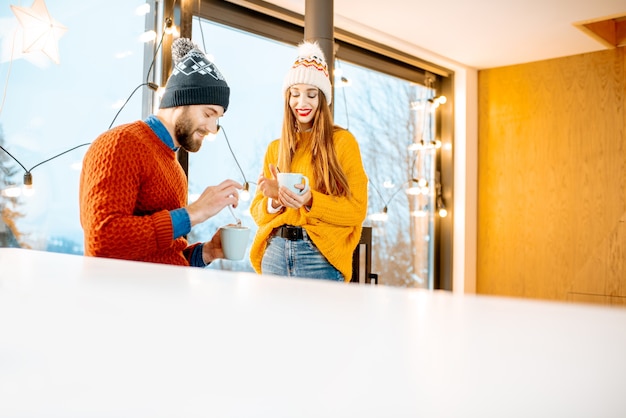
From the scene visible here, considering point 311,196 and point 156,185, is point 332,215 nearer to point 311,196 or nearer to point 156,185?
point 311,196

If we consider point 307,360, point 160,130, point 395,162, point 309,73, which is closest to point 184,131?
point 160,130

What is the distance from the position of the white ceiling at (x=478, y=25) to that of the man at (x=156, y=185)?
1.87 m

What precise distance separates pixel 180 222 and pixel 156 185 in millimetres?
113

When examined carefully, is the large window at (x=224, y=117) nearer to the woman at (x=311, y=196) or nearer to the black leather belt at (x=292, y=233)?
the woman at (x=311, y=196)

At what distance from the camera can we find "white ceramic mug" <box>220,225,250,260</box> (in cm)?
122

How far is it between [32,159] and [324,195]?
1158 millimetres

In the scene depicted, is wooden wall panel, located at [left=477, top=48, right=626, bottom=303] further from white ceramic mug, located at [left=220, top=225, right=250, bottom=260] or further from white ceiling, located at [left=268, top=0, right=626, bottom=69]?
white ceramic mug, located at [left=220, top=225, right=250, bottom=260]

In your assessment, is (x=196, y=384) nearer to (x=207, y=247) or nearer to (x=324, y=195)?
(x=207, y=247)

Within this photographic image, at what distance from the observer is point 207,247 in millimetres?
1360

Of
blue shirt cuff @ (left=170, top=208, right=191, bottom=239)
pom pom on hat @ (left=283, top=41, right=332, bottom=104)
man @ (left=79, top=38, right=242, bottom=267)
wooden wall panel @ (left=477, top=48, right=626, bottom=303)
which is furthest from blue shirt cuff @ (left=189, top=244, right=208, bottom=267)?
wooden wall panel @ (left=477, top=48, right=626, bottom=303)

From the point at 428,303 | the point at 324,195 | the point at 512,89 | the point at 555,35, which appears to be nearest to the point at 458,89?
the point at 512,89

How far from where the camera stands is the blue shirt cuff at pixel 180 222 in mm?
1221

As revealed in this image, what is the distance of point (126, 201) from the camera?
3.94 ft

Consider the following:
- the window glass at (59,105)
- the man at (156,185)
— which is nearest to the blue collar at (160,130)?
the man at (156,185)
